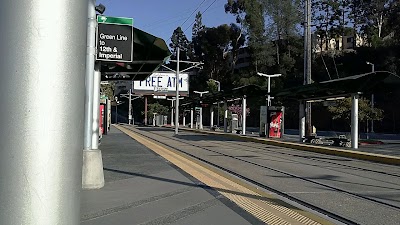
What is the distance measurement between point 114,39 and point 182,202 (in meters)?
4.30

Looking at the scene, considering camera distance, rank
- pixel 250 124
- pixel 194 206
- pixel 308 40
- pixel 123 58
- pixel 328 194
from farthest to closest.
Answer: pixel 250 124
pixel 308 40
pixel 123 58
pixel 328 194
pixel 194 206

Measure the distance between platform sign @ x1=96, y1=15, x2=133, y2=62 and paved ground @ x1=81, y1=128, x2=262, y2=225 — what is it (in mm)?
2756

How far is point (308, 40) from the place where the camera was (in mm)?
31797

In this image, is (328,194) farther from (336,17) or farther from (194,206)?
(336,17)

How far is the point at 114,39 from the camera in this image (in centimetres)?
1016

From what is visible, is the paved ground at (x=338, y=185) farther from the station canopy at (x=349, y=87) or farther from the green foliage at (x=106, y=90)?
the green foliage at (x=106, y=90)

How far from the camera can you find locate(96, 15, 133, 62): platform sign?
33.0 ft

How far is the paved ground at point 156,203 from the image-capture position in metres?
6.45

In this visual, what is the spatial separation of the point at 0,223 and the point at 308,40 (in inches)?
1232

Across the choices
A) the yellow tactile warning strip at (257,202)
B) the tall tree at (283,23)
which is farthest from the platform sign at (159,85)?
the yellow tactile warning strip at (257,202)

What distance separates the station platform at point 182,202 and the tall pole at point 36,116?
13.2 ft

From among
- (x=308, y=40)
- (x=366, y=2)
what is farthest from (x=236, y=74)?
(x=308, y=40)

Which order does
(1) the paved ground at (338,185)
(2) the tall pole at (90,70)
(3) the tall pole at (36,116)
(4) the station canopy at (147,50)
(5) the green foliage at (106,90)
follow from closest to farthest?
(3) the tall pole at (36,116) → (1) the paved ground at (338,185) → (2) the tall pole at (90,70) → (4) the station canopy at (147,50) → (5) the green foliage at (106,90)

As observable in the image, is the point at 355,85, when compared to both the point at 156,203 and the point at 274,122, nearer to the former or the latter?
the point at 274,122
